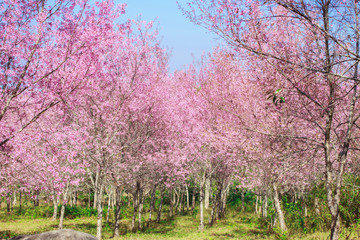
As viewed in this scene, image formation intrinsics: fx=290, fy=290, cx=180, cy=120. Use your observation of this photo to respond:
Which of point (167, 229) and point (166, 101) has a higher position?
point (166, 101)

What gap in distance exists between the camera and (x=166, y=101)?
16109mm

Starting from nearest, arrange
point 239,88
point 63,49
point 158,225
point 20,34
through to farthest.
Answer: point 20,34, point 63,49, point 239,88, point 158,225

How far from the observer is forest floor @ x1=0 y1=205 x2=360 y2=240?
1361cm

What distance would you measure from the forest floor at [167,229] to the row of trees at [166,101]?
160cm

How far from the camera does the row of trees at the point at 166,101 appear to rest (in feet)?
19.9

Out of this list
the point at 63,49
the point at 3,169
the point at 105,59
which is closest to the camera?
the point at 63,49

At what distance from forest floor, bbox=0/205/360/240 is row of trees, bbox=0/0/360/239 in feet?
5.24

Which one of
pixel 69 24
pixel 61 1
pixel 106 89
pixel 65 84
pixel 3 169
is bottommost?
pixel 3 169

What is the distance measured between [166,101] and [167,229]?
7904 mm

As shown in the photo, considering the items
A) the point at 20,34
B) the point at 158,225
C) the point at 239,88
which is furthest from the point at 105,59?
the point at 158,225

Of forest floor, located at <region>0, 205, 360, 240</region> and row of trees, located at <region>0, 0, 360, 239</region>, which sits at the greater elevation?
row of trees, located at <region>0, 0, 360, 239</region>

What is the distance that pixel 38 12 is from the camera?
27.5ft

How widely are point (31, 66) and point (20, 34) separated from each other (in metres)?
0.92

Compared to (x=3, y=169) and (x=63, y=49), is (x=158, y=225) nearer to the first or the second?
(x=3, y=169)
